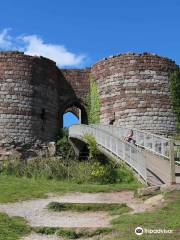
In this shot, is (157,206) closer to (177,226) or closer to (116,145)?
(177,226)

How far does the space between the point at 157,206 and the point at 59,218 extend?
2513mm

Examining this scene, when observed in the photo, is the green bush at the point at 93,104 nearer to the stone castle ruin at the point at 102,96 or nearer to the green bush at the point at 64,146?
the stone castle ruin at the point at 102,96

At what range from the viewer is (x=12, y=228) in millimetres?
10969

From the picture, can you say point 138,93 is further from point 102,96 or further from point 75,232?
point 75,232

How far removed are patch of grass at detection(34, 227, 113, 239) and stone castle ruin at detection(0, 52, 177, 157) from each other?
19.5 m

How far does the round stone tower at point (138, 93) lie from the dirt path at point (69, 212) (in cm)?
1475

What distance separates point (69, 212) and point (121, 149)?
7.62 meters

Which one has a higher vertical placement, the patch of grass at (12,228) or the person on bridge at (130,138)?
the person on bridge at (130,138)

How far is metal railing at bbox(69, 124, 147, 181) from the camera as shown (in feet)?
56.7

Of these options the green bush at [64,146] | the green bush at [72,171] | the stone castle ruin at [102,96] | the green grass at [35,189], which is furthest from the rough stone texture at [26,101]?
the green grass at [35,189]

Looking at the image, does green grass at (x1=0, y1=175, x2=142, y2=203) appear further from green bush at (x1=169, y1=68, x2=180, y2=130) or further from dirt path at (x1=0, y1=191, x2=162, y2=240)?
green bush at (x1=169, y1=68, x2=180, y2=130)

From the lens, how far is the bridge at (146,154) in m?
15.6

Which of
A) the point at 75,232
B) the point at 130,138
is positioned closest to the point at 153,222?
the point at 75,232

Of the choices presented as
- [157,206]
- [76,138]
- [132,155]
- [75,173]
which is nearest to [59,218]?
[157,206]
